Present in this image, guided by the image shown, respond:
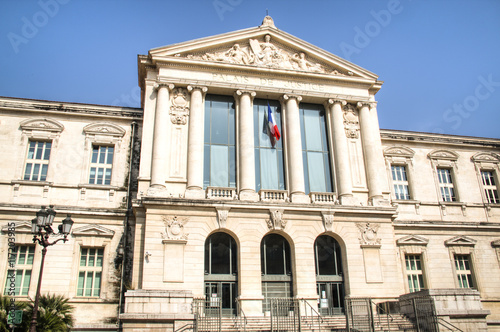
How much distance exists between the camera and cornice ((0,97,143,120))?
24359mm

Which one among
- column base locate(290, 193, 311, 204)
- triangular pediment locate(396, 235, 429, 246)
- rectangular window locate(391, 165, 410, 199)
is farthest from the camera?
rectangular window locate(391, 165, 410, 199)

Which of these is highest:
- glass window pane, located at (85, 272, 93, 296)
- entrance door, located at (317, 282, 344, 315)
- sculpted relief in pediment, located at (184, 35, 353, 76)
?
sculpted relief in pediment, located at (184, 35, 353, 76)

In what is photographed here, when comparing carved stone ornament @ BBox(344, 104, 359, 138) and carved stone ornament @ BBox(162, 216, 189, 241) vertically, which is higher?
carved stone ornament @ BBox(344, 104, 359, 138)

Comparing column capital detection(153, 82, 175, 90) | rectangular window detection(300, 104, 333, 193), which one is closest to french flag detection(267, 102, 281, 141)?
rectangular window detection(300, 104, 333, 193)

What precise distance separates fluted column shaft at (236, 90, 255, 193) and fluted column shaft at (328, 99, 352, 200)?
469cm

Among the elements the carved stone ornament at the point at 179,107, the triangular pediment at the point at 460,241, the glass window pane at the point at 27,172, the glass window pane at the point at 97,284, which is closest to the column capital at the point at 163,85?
the carved stone ornament at the point at 179,107

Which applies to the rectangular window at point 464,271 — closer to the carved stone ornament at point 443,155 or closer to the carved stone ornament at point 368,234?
the carved stone ornament at point 443,155

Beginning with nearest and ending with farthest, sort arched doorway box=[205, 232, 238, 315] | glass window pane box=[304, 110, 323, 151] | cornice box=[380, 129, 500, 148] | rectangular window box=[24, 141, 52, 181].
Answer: arched doorway box=[205, 232, 238, 315]
rectangular window box=[24, 141, 52, 181]
glass window pane box=[304, 110, 323, 151]
cornice box=[380, 129, 500, 148]

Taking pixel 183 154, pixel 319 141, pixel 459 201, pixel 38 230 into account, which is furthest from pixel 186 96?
pixel 459 201

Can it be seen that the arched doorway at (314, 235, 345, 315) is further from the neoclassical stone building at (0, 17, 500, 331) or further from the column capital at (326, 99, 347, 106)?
the column capital at (326, 99, 347, 106)

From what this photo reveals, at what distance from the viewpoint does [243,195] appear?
2248 centimetres

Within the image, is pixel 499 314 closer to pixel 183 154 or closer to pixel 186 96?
pixel 183 154

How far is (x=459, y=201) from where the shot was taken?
92.6 feet

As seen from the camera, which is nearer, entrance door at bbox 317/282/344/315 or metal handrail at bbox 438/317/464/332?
metal handrail at bbox 438/317/464/332
